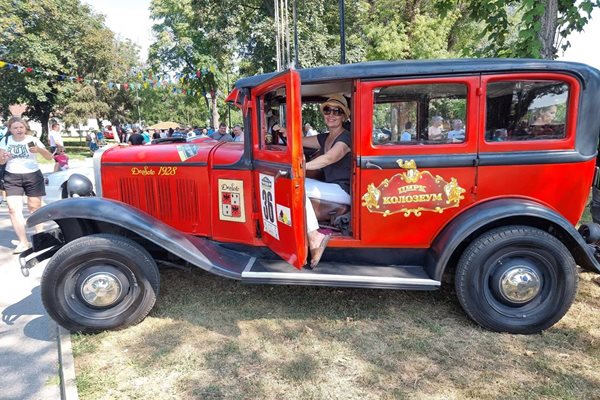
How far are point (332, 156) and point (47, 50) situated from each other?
25.8 m

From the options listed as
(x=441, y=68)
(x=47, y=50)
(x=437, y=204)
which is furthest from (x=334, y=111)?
(x=47, y=50)

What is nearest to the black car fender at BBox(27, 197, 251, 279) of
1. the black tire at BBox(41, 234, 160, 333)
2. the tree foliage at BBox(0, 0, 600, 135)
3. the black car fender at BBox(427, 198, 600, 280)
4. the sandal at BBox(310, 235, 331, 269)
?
the black tire at BBox(41, 234, 160, 333)

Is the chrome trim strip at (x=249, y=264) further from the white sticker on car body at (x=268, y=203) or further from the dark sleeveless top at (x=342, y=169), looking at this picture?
the dark sleeveless top at (x=342, y=169)

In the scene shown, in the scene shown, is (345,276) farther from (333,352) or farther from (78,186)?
(78,186)

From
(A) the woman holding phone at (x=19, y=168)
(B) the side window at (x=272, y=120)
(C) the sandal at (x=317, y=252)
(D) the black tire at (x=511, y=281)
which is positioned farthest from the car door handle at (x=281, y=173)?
(A) the woman holding phone at (x=19, y=168)

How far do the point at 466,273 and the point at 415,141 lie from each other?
1.11 m

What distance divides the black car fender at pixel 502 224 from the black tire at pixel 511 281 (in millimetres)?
104

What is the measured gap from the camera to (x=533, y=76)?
3.12 m

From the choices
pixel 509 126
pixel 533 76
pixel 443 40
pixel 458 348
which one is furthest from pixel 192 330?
pixel 443 40

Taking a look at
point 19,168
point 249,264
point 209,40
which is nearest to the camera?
point 249,264

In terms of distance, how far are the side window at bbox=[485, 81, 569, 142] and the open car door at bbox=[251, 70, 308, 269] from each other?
5.07ft

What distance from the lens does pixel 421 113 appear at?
3242 millimetres

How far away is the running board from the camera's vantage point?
3154 mm

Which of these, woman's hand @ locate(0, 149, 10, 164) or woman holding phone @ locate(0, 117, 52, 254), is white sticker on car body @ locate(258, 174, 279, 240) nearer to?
woman holding phone @ locate(0, 117, 52, 254)
